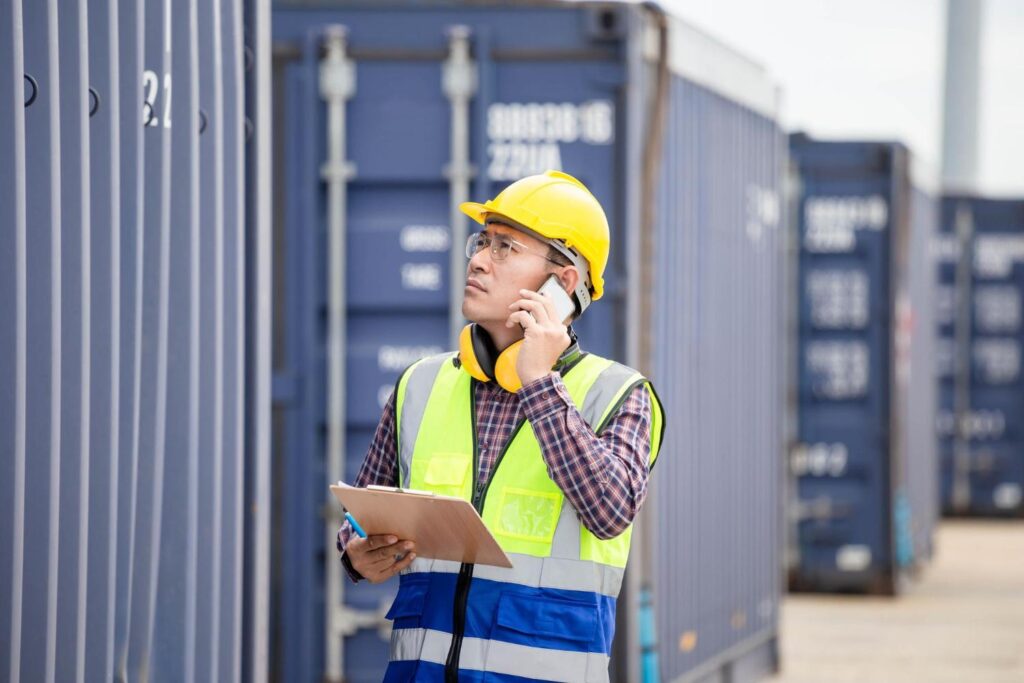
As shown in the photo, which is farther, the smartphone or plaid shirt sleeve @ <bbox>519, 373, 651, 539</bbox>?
the smartphone

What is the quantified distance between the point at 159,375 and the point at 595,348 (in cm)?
330

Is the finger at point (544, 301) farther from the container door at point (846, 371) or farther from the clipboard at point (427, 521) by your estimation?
the container door at point (846, 371)

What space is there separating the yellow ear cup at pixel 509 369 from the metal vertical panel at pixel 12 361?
0.98m

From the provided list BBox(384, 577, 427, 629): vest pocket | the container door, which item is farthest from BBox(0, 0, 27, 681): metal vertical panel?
the container door

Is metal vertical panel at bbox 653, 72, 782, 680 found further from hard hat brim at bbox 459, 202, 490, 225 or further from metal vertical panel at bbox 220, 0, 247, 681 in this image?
hard hat brim at bbox 459, 202, 490, 225

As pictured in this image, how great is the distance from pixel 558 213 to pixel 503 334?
30 centimetres

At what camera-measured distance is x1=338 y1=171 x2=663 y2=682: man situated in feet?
11.0

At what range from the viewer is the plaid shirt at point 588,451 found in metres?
3.28

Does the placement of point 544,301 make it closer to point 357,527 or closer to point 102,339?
point 357,527

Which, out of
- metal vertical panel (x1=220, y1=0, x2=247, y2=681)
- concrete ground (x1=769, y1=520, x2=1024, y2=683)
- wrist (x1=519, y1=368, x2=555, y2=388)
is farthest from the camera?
concrete ground (x1=769, y1=520, x2=1024, y2=683)

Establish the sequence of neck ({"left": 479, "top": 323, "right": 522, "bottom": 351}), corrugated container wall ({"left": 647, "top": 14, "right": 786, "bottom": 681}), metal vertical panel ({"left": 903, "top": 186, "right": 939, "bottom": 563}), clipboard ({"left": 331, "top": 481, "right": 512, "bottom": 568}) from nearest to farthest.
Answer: clipboard ({"left": 331, "top": 481, "right": 512, "bottom": 568})
neck ({"left": 479, "top": 323, "right": 522, "bottom": 351})
corrugated container wall ({"left": 647, "top": 14, "right": 786, "bottom": 681})
metal vertical panel ({"left": 903, "top": 186, "right": 939, "bottom": 563})

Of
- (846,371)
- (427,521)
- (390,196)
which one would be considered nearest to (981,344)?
(846,371)

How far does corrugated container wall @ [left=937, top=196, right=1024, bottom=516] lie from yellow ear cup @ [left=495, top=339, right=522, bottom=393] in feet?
57.3

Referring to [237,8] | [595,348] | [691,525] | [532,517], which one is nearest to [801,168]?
[691,525]
